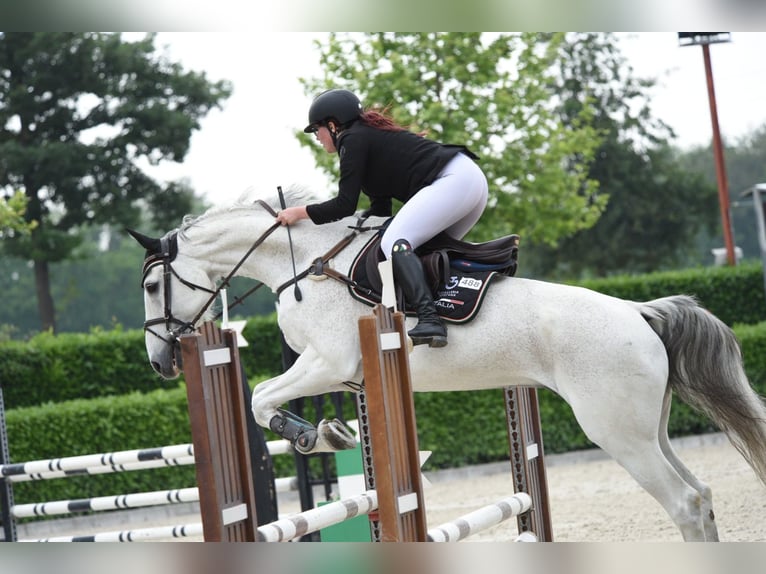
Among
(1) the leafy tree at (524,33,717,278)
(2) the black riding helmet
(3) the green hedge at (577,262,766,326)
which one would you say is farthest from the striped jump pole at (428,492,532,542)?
(1) the leafy tree at (524,33,717,278)

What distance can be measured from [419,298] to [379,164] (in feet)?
2.03

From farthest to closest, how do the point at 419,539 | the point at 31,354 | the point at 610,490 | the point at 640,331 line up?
the point at 31,354
the point at 610,490
the point at 640,331
the point at 419,539

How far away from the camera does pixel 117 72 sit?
66.9 ft

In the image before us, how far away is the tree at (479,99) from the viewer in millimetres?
12367

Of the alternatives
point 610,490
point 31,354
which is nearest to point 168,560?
point 610,490

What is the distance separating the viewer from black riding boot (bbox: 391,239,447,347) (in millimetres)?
3799

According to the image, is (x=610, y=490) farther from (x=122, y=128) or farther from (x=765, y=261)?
(x=122, y=128)

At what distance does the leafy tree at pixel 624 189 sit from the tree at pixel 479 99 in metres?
13.4

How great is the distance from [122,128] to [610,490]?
14.7 m

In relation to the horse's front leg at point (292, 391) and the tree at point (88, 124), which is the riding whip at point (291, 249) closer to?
the horse's front leg at point (292, 391)

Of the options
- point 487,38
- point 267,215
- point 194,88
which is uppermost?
point 194,88

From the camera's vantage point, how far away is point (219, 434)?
2.82 meters

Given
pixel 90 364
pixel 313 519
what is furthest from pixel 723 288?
pixel 313 519

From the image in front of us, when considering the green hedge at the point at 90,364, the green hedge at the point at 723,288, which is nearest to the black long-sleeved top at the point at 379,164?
the green hedge at the point at 90,364
